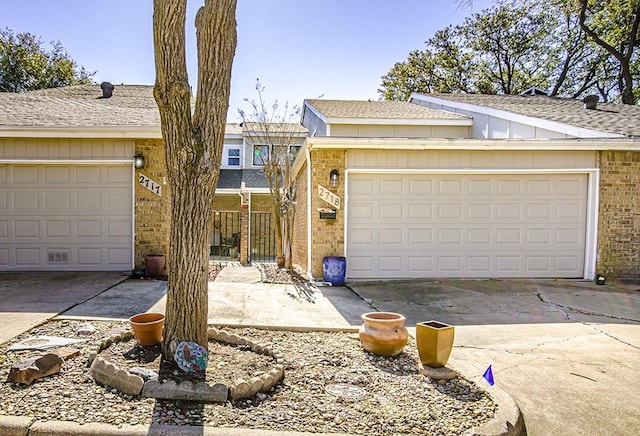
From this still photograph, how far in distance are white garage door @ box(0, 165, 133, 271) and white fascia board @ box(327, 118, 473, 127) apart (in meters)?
5.99

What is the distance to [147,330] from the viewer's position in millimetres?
3574

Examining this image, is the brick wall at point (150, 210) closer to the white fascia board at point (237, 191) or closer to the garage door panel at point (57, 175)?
the garage door panel at point (57, 175)

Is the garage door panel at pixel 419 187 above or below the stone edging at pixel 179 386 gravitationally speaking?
above

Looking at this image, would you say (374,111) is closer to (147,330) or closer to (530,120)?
(530,120)

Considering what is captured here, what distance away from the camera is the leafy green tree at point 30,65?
18.3 metres

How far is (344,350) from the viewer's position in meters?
3.98

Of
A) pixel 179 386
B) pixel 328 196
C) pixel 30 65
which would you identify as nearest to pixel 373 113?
pixel 328 196

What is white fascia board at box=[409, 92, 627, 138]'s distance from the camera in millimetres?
8188

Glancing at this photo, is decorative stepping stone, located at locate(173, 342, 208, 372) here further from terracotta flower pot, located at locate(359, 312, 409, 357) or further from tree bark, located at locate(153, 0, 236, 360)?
terracotta flower pot, located at locate(359, 312, 409, 357)

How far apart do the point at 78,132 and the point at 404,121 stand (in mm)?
8206

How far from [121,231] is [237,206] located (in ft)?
28.7

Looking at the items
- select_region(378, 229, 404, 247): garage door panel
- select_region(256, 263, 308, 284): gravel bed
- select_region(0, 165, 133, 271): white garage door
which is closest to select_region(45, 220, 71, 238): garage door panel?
select_region(0, 165, 133, 271): white garage door

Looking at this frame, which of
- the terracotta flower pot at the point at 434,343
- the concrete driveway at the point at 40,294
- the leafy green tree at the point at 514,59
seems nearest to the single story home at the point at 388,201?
the concrete driveway at the point at 40,294

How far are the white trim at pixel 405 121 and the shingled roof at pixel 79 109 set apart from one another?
496cm
